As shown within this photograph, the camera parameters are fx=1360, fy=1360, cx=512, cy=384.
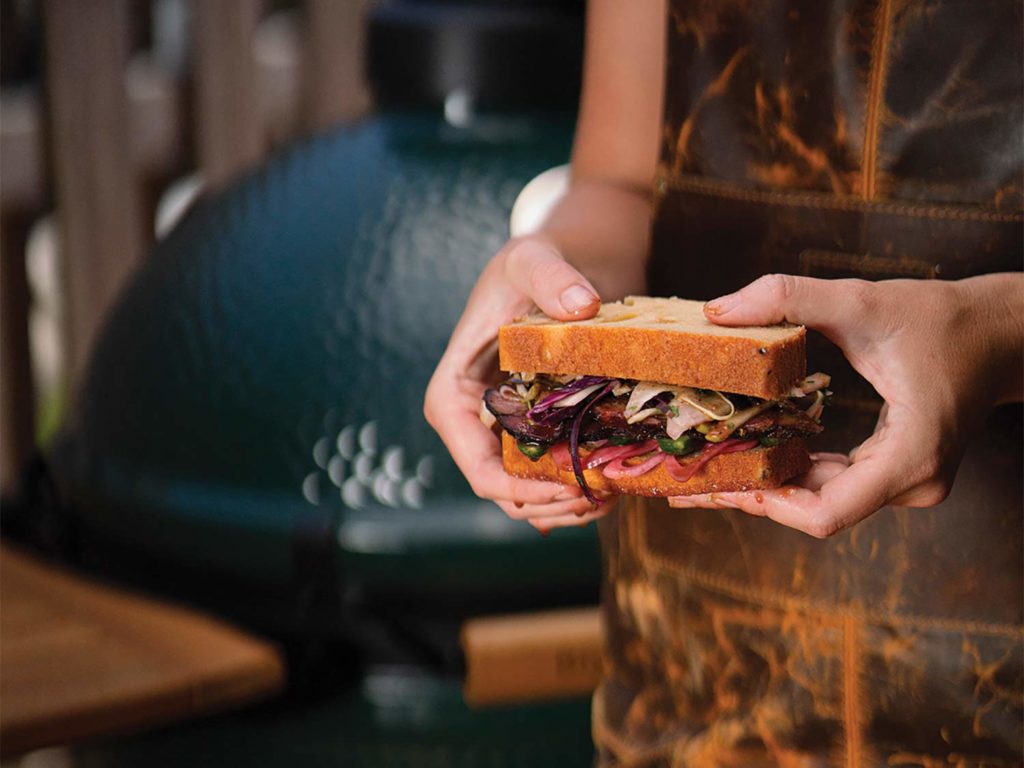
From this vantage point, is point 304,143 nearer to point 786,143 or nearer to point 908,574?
point 786,143

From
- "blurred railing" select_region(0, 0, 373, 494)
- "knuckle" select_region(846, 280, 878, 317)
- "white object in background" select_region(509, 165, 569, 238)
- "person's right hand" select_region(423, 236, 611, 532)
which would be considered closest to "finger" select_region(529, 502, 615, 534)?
"person's right hand" select_region(423, 236, 611, 532)

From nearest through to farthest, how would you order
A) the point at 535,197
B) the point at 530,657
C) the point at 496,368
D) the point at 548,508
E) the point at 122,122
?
the point at 548,508
the point at 496,368
the point at 530,657
the point at 535,197
the point at 122,122

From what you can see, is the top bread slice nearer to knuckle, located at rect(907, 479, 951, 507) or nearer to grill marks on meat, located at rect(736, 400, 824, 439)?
grill marks on meat, located at rect(736, 400, 824, 439)

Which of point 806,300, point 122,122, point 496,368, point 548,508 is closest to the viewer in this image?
point 806,300

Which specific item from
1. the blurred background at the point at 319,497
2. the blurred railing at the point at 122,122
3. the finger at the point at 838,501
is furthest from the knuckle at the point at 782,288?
the blurred railing at the point at 122,122

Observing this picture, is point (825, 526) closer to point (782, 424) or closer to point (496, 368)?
point (782, 424)

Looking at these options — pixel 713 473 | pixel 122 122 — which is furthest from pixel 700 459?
pixel 122 122

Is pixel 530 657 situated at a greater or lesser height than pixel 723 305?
lesser

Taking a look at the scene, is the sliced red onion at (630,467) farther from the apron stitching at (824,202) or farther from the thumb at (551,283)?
the apron stitching at (824,202)
